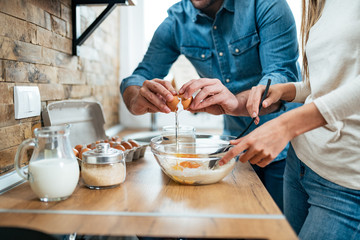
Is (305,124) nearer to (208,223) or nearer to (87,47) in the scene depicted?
(208,223)

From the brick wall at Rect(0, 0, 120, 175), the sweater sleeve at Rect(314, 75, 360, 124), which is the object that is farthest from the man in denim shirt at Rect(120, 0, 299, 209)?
the sweater sleeve at Rect(314, 75, 360, 124)

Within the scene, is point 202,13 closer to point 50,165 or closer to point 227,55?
point 227,55

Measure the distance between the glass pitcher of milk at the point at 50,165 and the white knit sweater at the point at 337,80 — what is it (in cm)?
60

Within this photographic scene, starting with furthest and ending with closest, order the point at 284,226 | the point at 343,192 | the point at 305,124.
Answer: the point at 343,192, the point at 305,124, the point at 284,226

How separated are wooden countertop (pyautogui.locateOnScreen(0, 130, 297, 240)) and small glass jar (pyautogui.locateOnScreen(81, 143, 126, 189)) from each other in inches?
0.8

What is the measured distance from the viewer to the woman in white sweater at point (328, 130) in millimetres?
758

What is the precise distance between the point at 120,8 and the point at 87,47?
98 centimetres

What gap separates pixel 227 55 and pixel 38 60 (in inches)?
30.5

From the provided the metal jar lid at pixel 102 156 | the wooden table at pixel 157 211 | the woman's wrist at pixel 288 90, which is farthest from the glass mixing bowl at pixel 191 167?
the woman's wrist at pixel 288 90

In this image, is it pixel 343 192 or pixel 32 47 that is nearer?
pixel 343 192

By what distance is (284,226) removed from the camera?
1.99 ft

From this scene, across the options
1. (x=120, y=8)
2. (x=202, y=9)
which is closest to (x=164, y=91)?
(x=202, y=9)

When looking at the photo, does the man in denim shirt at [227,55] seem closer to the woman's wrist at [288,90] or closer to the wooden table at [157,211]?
the woman's wrist at [288,90]

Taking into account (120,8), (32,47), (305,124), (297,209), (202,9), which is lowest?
(297,209)
